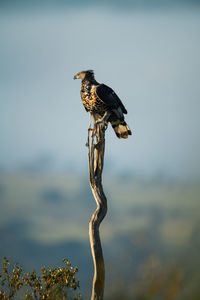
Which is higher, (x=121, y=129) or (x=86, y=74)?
(x=86, y=74)

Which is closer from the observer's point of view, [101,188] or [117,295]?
[117,295]

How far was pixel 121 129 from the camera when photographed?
6.69 metres

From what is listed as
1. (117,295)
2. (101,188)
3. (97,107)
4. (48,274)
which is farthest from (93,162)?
(117,295)

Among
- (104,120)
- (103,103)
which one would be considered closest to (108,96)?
(103,103)

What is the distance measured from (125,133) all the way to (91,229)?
5.54 ft

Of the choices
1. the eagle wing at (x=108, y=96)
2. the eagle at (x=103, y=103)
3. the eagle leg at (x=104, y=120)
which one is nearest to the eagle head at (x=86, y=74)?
the eagle at (x=103, y=103)

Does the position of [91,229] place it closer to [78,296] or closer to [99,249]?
[99,249]

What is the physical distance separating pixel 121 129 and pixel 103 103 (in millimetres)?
622

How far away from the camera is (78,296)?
19.5 feet

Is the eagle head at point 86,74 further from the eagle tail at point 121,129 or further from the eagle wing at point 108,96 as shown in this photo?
the eagle tail at point 121,129

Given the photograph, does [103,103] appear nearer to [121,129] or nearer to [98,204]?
[121,129]

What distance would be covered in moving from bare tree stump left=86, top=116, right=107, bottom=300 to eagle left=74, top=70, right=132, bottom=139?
263 mm

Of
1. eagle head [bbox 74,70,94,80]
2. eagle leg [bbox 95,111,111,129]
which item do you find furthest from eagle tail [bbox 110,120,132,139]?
eagle head [bbox 74,70,94,80]

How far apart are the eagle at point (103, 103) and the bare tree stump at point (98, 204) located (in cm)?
26
